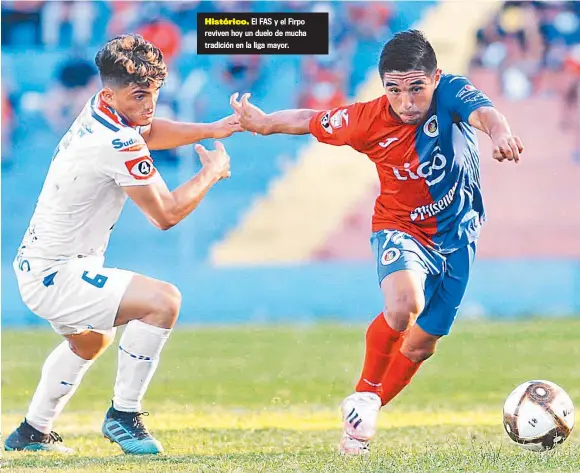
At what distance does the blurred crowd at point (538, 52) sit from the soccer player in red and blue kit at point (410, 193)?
11.7 m

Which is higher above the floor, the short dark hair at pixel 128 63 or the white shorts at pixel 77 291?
the short dark hair at pixel 128 63

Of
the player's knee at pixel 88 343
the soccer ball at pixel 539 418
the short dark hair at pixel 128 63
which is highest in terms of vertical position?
the short dark hair at pixel 128 63

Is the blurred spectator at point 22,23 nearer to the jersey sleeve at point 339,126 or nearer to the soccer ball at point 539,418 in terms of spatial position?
the jersey sleeve at point 339,126

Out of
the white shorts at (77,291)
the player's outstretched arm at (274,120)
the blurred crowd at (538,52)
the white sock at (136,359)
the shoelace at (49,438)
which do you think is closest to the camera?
the white shorts at (77,291)

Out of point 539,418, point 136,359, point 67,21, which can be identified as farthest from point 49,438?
point 67,21

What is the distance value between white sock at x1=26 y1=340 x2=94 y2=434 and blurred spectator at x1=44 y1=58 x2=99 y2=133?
1196 cm

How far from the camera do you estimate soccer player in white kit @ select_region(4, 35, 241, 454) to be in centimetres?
512

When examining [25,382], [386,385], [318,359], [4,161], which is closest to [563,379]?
[318,359]

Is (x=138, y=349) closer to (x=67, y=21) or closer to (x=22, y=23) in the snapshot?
(x=67, y=21)

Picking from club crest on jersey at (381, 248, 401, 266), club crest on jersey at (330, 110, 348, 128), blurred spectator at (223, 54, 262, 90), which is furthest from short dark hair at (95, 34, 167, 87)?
blurred spectator at (223, 54, 262, 90)

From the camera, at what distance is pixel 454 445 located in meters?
5.31

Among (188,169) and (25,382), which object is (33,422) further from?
(188,169)

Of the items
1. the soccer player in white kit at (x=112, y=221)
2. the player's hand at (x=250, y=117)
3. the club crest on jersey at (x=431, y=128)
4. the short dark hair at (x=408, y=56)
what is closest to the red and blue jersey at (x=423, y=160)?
the club crest on jersey at (x=431, y=128)

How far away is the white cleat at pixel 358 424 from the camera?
16.8 feet
